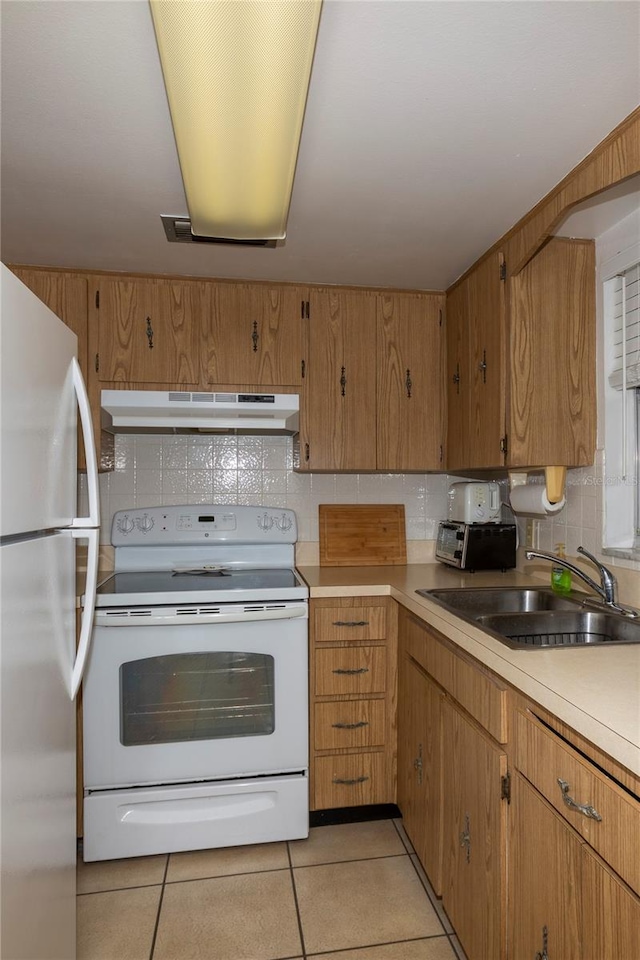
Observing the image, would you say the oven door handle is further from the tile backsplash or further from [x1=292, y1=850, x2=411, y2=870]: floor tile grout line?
[x1=292, y1=850, x2=411, y2=870]: floor tile grout line

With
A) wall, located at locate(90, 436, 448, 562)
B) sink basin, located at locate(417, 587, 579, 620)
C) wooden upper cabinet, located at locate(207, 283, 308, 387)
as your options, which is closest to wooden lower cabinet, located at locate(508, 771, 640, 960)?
sink basin, located at locate(417, 587, 579, 620)

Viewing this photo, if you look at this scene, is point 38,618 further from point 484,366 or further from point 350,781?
point 484,366

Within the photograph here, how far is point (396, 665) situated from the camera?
2.24m

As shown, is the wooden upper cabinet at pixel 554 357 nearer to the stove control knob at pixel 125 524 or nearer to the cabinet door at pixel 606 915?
the cabinet door at pixel 606 915

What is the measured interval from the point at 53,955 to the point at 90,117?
193 cm

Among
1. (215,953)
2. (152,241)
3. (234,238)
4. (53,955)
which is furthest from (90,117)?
(215,953)

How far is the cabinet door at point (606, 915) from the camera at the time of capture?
35.1 inches

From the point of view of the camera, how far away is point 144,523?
262 centimetres

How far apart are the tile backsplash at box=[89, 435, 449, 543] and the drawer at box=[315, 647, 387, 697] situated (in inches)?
28.1

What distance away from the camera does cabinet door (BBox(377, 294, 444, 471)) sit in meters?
2.62

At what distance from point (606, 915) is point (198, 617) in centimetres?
148

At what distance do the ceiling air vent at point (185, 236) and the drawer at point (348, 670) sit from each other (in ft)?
5.07

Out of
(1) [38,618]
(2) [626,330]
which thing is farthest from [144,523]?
(2) [626,330]

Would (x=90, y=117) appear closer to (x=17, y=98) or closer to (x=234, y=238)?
(x=17, y=98)
